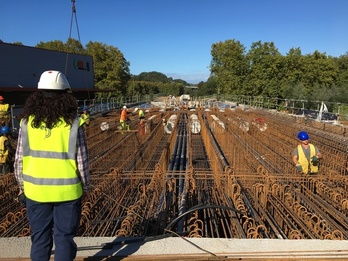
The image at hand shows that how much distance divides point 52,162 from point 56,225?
0.49 meters

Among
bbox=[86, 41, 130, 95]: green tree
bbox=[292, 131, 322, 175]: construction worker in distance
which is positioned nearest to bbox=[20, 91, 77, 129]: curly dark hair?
bbox=[292, 131, 322, 175]: construction worker in distance

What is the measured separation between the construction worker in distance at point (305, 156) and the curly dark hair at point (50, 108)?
4.54 m

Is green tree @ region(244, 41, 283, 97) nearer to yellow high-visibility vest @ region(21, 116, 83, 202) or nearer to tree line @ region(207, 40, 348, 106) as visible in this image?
tree line @ region(207, 40, 348, 106)

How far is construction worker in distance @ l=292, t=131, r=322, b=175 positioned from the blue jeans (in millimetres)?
4453

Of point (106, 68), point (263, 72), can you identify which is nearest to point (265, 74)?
point (263, 72)

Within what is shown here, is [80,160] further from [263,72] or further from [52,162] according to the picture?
[263,72]

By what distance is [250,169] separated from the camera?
8.08 meters

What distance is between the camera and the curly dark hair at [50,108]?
2.18 metres

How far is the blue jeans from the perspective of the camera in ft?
7.52

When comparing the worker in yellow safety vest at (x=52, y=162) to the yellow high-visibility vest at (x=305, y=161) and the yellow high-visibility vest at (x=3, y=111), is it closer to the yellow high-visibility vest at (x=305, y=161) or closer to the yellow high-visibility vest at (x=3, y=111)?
the yellow high-visibility vest at (x=305, y=161)

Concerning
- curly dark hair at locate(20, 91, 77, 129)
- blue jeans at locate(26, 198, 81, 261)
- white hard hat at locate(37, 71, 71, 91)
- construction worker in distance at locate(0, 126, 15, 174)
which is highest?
white hard hat at locate(37, 71, 71, 91)

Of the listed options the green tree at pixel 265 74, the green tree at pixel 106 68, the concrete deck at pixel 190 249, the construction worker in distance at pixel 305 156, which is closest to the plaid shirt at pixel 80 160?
the concrete deck at pixel 190 249

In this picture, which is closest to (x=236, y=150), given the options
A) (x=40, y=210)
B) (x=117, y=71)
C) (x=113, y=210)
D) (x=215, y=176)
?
(x=215, y=176)

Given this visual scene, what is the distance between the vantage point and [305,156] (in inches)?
223
